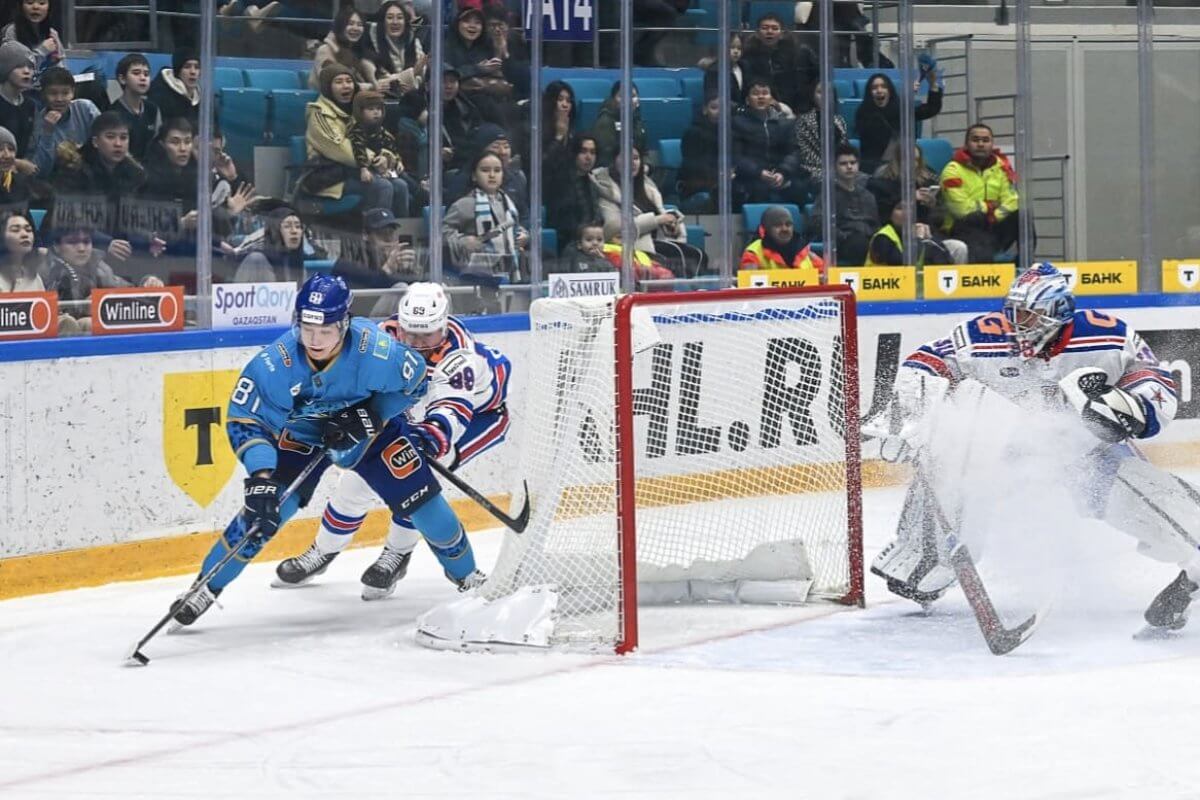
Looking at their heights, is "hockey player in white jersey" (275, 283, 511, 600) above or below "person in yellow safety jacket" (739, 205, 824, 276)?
below

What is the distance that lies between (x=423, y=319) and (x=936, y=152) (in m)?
4.25

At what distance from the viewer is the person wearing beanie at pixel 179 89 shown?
6.27 metres

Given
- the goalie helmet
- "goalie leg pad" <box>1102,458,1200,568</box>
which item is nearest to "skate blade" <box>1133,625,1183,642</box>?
"goalie leg pad" <box>1102,458,1200,568</box>

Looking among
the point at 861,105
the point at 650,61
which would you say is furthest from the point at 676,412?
the point at 861,105

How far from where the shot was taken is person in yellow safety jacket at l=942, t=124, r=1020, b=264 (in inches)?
352

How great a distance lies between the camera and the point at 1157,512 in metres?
5.03

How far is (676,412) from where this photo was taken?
633 centimetres

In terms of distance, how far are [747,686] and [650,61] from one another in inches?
170

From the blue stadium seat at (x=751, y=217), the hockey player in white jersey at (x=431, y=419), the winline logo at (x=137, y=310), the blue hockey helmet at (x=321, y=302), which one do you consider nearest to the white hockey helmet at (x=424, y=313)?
the hockey player in white jersey at (x=431, y=419)

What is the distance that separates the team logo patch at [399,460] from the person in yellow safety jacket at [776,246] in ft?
11.6

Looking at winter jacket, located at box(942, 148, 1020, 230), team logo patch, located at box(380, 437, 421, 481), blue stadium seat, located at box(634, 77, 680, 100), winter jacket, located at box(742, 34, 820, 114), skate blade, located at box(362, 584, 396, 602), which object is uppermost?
winter jacket, located at box(742, 34, 820, 114)

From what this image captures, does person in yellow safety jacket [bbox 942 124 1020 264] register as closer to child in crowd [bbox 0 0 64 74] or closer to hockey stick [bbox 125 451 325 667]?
child in crowd [bbox 0 0 64 74]

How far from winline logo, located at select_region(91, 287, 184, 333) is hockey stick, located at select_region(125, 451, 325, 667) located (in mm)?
1208

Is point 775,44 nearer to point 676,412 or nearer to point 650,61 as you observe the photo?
point 650,61
